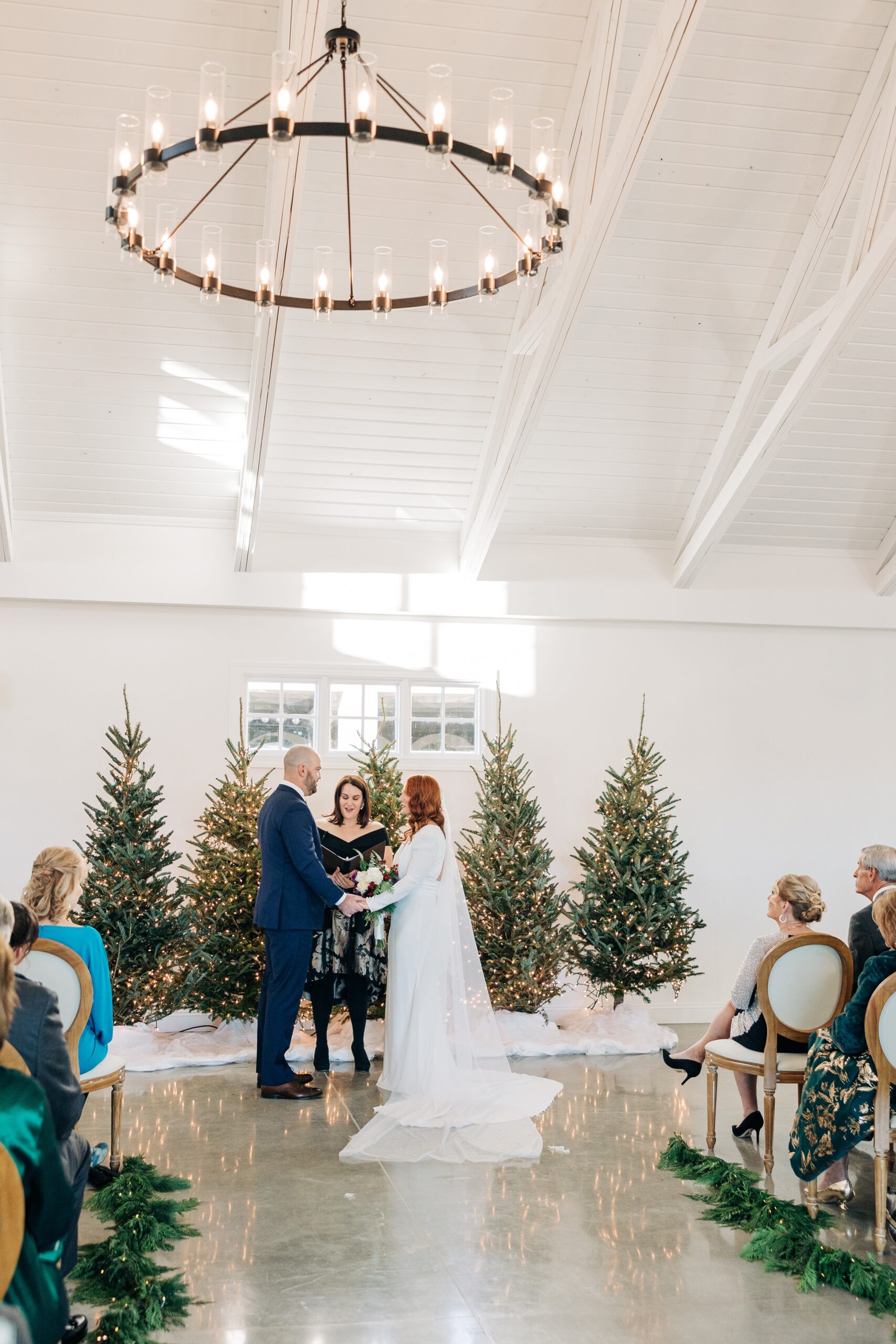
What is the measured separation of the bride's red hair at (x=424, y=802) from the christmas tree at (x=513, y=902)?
1.53 meters

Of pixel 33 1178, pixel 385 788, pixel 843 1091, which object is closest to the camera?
pixel 33 1178

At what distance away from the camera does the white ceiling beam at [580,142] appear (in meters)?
5.35

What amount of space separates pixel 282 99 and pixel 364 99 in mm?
239

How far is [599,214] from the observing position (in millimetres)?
5523

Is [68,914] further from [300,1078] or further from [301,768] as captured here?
[300,1078]

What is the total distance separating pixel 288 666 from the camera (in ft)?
27.3

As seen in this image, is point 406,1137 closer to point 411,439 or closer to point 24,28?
point 411,439

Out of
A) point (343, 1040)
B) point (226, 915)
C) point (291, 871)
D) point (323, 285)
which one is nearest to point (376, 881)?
point (291, 871)

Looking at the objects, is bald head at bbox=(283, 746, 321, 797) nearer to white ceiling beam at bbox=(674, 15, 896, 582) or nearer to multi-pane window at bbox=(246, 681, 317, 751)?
multi-pane window at bbox=(246, 681, 317, 751)

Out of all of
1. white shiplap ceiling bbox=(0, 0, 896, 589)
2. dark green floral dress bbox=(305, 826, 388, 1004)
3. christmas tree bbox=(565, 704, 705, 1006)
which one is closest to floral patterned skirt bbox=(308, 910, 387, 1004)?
dark green floral dress bbox=(305, 826, 388, 1004)

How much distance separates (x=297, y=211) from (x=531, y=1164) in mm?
4639

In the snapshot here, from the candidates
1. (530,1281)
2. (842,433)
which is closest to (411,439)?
Answer: (842,433)

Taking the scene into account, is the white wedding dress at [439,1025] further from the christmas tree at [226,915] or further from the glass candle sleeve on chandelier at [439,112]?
the glass candle sleeve on chandelier at [439,112]

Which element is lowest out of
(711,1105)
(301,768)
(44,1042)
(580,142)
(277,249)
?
(711,1105)
